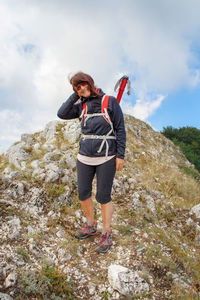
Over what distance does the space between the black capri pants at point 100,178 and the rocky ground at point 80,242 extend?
3.43ft

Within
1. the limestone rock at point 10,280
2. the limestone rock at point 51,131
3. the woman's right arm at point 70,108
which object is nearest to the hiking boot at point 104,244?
the limestone rock at point 10,280

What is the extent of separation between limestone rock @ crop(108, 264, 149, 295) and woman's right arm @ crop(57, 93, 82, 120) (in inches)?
105

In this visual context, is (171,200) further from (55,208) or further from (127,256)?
(55,208)

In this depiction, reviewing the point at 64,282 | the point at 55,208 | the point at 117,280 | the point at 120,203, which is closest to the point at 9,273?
the point at 64,282

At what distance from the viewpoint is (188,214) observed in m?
5.57

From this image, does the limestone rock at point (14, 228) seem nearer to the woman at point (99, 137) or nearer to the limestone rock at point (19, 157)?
the woman at point (99, 137)

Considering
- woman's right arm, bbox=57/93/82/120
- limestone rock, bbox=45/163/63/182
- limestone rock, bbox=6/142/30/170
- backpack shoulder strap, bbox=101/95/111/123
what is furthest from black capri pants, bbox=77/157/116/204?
limestone rock, bbox=6/142/30/170

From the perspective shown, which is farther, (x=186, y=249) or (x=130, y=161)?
(x=130, y=161)

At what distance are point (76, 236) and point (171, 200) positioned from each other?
370 cm

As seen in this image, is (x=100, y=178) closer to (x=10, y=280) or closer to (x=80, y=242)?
(x=80, y=242)

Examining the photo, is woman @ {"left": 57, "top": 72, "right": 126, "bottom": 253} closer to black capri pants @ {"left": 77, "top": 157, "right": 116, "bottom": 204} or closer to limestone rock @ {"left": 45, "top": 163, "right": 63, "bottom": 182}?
black capri pants @ {"left": 77, "top": 157, "right": 116, "bottom": 204}

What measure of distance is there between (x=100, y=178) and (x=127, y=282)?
1.54m

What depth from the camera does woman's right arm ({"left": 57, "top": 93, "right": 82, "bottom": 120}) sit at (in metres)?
3.42

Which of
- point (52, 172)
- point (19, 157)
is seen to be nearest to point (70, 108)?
point (52, 172)
